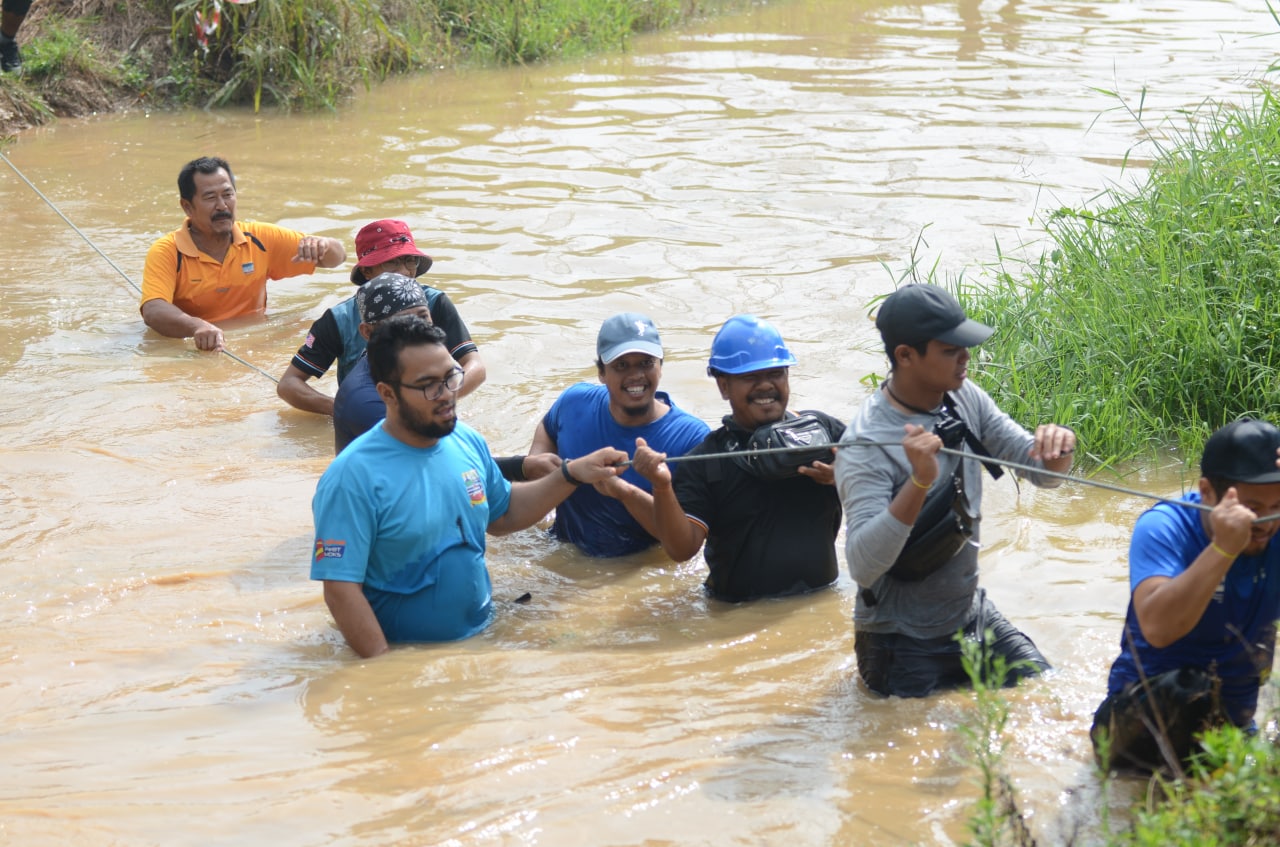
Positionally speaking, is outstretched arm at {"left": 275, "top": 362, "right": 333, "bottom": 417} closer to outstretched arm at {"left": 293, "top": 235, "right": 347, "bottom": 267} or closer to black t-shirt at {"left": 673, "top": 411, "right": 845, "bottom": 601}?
outstretched arm at {"left": 293, "top": 235, "right": 347, "bottom": 267}

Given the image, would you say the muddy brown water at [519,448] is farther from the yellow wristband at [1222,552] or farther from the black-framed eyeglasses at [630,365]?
the black-framed eyeglasses at [630,365]

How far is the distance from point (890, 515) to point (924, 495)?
0.39 feet

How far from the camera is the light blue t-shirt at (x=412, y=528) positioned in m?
4.51

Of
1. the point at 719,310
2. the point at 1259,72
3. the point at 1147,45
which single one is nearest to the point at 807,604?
the point at 719,310

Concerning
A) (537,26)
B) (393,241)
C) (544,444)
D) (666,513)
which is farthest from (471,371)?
(537,26)

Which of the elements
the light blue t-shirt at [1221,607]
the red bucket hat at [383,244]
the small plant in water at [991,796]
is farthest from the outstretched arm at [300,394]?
the light blue t-shirt at [1221,607]

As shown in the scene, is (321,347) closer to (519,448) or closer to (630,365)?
(519,448)

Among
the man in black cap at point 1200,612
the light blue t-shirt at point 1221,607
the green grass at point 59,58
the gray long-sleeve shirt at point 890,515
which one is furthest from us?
the green grass at point 59,58

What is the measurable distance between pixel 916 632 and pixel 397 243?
3311 mm

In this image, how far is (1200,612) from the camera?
3451 millimetres

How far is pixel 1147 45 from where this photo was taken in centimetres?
1603

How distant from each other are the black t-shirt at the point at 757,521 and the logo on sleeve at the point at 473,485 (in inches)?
27.9

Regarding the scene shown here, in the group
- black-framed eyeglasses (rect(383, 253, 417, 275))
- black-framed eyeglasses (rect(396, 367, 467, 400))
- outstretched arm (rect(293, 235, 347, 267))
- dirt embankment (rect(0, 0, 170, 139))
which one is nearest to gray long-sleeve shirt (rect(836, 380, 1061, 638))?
black-framed eyeglasses (rect(396, 367, 467, 400))

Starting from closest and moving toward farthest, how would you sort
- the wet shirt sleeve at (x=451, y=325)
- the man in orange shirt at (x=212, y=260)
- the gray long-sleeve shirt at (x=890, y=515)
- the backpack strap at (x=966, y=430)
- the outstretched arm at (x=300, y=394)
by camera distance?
the gray long-sleeve shirt at (x=890, y=515)
the backpack strap at (x=966, y=430)
the wet shirt sleeve at (x=451, y=325)
the outstretched arm at (x=300, y=394)
the man in orange shirt at (x=212, y=260)
